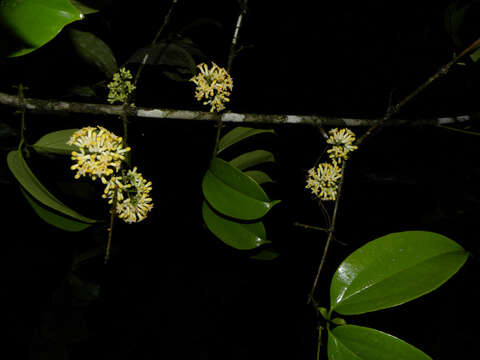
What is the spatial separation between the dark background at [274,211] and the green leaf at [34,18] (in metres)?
1.04

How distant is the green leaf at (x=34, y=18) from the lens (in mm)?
371

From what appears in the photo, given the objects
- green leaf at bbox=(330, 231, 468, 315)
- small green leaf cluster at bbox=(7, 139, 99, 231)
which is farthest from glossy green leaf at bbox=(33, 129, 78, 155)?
green leaf at bbox=(330, 231, 468, 315)

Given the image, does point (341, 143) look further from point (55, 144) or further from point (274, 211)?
point (274, 211)

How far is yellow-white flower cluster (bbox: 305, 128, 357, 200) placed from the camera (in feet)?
2.67

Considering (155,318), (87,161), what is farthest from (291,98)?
(155,318)

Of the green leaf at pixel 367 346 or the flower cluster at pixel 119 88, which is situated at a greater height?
the flower cluster at pixel 119 88

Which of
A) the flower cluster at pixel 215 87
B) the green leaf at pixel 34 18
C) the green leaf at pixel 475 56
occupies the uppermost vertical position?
the green leaf at pixel 475 56

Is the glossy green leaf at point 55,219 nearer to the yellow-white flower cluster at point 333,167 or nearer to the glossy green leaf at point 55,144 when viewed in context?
the glossy green leaf at point 55,144

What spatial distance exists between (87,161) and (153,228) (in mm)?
1551

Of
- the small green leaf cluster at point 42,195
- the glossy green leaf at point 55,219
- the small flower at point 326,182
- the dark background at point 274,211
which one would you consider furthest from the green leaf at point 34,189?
the dark background at point 274,211

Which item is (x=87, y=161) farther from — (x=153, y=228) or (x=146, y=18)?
(x=153, y=228)

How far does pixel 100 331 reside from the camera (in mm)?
2002

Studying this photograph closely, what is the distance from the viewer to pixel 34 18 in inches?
14.8

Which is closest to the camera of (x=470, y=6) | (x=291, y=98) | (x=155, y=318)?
(x=470, y=6)
